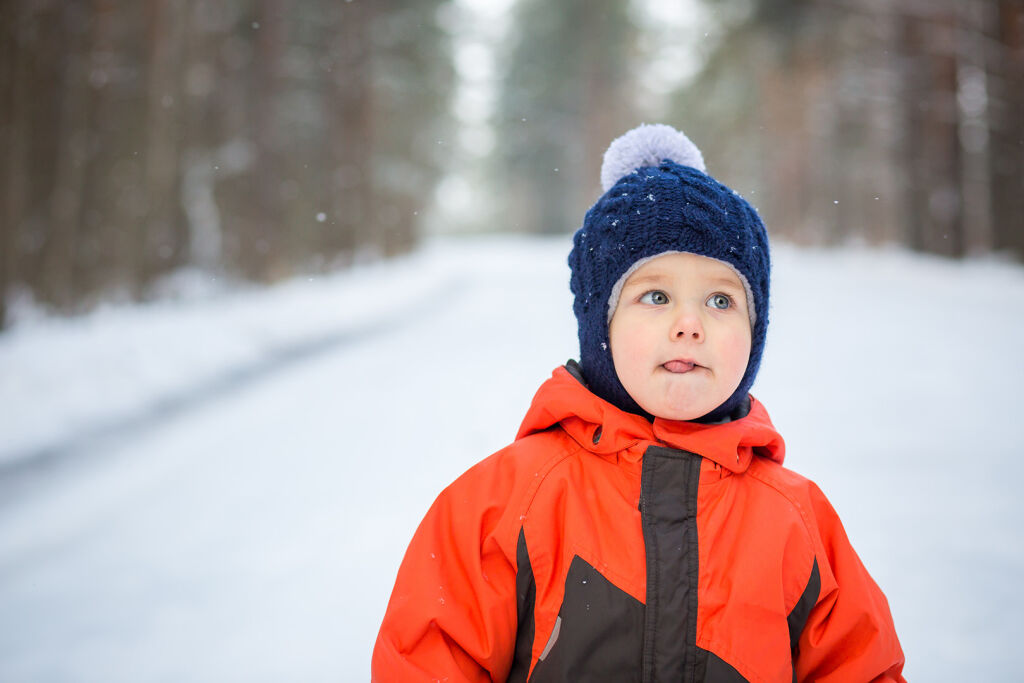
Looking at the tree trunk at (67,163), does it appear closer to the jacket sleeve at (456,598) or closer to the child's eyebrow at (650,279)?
the jacket sleeve at (456,598)

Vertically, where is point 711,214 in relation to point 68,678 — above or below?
above

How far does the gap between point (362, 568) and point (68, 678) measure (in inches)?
39.0

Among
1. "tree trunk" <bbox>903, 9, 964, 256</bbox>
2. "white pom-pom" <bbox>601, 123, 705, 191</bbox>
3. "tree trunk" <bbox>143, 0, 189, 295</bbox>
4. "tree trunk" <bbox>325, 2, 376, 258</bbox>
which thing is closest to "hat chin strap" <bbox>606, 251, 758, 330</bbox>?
"white pom-pom" <bbox>601, 123, 705, 191</bbox>

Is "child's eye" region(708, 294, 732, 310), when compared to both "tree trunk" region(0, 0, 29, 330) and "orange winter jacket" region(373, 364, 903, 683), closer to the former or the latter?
"orange winter jacket" region(373, 364, 903, 683)

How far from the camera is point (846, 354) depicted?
547 cm

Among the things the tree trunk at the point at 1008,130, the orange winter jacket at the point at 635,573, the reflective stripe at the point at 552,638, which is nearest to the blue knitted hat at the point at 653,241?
the orange winter jacket at the point at 635,573

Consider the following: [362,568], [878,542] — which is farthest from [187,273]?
[878,542]

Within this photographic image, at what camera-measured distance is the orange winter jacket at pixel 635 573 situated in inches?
55.2

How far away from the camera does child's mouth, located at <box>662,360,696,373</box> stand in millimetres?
1483

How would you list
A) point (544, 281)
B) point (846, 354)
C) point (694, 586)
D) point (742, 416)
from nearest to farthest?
1. point (694, 586)
2. point (742, 416)
3. point (846, 354)
4. point (544, 281)

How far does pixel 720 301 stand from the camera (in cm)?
156

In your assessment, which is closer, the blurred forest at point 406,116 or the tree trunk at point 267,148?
the blurred forest at point 406,116

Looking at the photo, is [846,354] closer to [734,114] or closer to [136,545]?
[136,545]

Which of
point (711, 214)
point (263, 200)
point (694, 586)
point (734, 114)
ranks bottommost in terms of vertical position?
point (694, 586)
